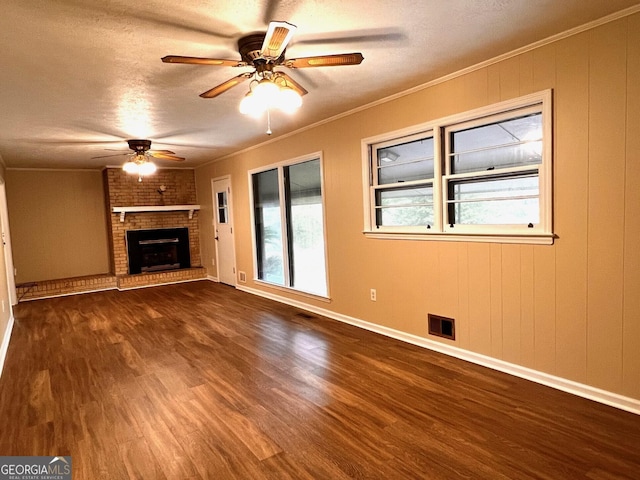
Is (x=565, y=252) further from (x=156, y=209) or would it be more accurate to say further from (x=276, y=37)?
(x=156, y=209)

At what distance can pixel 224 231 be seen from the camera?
7219 millimetres

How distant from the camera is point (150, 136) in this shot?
16.3 feet

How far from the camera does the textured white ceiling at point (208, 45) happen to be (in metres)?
2.04

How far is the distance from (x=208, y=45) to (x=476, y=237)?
236 centimetres

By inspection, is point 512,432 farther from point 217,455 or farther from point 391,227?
point 391,227

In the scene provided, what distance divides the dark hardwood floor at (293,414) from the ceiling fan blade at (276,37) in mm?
2159

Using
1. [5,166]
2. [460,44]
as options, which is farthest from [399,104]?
[5,166]

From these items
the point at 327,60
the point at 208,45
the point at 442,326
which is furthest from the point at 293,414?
the point at 208,45

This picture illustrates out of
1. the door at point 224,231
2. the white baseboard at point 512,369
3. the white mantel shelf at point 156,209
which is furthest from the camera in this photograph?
the white mantel shelf at point 156,209

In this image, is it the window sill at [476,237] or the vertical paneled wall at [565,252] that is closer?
the vertical paneled wall at [565,252]

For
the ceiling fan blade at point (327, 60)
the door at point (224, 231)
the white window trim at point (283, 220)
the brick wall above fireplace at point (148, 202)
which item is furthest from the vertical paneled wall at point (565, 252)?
the brick wall above fireplace at point (148, 202)

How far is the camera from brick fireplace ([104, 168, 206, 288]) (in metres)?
7.30

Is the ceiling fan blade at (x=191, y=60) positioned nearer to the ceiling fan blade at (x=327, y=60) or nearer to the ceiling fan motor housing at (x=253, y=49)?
the ceiling fan motor housing at (x=253, y=49)

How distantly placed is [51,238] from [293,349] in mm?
5953
